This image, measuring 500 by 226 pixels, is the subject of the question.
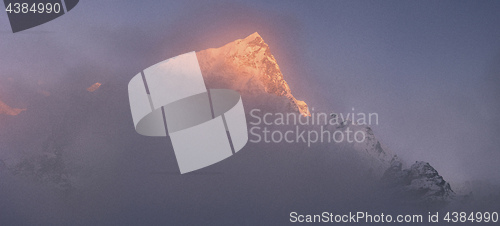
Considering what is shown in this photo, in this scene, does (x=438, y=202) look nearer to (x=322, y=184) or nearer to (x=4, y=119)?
(x=322, y=184)

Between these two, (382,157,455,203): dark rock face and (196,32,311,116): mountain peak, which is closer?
(382,157,455,203): dark rock face

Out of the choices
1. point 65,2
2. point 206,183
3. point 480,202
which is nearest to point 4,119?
point 65,2

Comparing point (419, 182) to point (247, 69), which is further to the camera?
point (247, 69)

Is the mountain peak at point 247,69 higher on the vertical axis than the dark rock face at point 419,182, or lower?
higher

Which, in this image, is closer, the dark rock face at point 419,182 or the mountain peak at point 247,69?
the dark rock face at point 419,182

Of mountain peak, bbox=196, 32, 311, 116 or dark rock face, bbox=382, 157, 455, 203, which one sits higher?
mountain peak, bbox=196, 32, 311, 116
